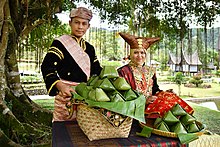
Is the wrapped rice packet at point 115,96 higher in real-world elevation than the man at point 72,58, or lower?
lower

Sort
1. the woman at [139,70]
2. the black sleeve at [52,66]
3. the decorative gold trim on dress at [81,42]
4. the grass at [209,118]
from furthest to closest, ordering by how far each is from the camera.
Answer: the grass at [209,118], the decorative gold trim on dress at [81,42], the woman at [139,70], the black sleeve at [52,66]

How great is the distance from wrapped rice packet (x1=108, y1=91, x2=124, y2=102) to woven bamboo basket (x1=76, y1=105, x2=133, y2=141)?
7 centimetres

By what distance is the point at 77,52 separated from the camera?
1.45m

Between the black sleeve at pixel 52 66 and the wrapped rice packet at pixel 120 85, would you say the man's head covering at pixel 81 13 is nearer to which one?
the black sleeve at pixel 52 66

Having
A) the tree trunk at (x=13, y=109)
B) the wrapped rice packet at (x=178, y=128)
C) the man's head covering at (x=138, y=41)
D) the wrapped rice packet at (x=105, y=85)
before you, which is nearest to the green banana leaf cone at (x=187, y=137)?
the wrapped rice packet at (x=178, y=128)

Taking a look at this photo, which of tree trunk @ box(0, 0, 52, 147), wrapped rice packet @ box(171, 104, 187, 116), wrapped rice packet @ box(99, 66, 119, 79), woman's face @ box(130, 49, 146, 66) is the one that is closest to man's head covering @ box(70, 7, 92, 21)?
woman's face @ box(130, 49, 146, 66)

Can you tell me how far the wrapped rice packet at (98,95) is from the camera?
0.86 metres

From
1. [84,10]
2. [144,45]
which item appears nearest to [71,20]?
[84,10]

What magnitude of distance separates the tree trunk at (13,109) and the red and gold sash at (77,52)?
1531 millimetres

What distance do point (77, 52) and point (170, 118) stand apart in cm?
69

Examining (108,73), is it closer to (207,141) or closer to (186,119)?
(186,119)

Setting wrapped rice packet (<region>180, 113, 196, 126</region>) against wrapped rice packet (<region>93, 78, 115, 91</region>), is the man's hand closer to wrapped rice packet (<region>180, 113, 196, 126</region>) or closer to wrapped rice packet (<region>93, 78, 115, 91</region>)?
wrapped rice packet (<region>93, 78, 115, 91</region>)

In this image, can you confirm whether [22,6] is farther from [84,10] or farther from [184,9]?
[184,9]

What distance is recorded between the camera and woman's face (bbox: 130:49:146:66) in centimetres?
134
